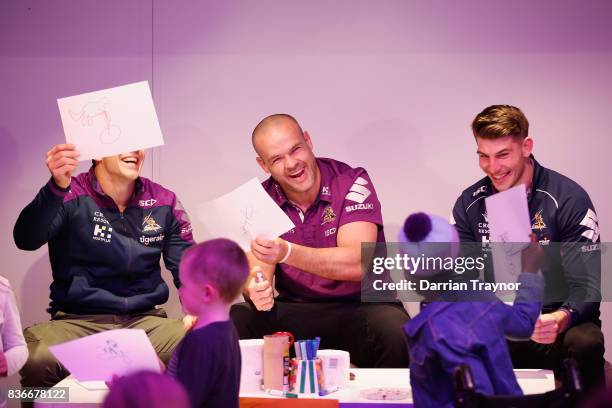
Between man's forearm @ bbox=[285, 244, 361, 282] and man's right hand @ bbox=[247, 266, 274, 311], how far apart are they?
0.14 meters

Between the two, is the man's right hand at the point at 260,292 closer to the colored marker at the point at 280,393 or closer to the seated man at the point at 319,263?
the seated man at the point at 319,263

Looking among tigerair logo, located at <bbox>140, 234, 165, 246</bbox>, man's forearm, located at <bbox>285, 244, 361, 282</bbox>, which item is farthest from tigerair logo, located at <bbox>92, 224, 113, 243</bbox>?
man's forearm, located at <bbox>285, 244, 361, 282</bbox>

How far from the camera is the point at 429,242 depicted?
256cm

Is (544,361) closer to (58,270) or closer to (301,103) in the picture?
(301,103)

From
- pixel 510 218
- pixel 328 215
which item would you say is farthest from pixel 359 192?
pixel 510 218

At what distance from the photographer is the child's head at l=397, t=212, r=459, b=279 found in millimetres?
2545

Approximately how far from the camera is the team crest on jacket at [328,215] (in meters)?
3.99

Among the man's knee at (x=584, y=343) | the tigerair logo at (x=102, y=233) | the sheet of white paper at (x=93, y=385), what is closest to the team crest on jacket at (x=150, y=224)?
the tigerair logo at (x=102, y=233)

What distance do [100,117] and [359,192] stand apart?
1285 mm

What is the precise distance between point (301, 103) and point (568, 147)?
1516mm

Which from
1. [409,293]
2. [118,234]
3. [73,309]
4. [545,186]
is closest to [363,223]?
[409,293]

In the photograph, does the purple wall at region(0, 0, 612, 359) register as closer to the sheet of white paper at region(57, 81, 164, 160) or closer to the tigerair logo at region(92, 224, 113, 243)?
the tigerair logo at region(92, 224, 113, 243)

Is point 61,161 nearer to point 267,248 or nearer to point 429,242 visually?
point 267,248

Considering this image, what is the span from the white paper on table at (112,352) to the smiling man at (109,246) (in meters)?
0.92
